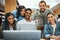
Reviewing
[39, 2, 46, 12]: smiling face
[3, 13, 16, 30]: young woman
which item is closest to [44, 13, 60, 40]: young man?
[39, 2, 46, 12]: smiling face

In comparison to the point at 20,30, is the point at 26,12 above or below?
above

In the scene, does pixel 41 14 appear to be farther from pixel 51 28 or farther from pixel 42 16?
pixel 51 28

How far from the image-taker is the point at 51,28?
70.5 inches

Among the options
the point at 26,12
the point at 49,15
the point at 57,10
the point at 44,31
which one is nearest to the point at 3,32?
the point at 26,12

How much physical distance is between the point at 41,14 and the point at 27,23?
0.24 m

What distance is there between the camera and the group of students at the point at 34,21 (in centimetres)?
176

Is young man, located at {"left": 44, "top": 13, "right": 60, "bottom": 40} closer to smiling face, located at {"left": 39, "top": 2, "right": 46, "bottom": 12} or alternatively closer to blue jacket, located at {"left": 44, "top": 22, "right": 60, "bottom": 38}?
blue jacket, located at {"left": 44, "top": 22, "right": 60, "bottom": 38}

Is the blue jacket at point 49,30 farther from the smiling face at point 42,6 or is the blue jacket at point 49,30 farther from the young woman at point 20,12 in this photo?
the young woman at point 20,12

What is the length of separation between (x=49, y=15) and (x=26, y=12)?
33 cm

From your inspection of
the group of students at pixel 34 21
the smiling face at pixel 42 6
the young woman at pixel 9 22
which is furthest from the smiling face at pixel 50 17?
the young woman at pixel 9 22

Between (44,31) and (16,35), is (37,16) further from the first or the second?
(16,35)

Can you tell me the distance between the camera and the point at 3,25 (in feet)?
5.72

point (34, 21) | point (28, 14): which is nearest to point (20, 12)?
point (28, 14)

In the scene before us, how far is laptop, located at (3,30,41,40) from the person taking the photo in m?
1.72
